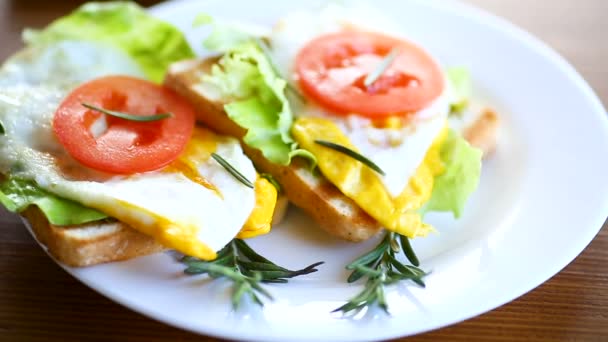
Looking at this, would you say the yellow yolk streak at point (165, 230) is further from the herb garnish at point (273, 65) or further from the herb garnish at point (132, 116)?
the herb garnish at point (273, 65)

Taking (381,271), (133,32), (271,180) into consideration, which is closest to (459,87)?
(271,180)

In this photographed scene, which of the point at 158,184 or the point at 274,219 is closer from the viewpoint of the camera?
the point at 158,184

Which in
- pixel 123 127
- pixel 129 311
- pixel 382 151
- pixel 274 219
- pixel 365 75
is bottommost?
pixel 129 311

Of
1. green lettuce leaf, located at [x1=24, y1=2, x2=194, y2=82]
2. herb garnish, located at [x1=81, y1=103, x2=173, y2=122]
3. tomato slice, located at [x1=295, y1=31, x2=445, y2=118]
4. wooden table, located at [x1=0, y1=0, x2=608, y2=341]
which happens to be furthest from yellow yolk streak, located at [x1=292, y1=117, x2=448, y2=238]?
green lettuce leaf, located at [x1=24, y1=2, x2=194, y2=82]

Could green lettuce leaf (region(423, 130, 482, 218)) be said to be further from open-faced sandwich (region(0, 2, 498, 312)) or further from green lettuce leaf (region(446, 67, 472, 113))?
green lettuce leaf (region(446, 67, 472, 113))

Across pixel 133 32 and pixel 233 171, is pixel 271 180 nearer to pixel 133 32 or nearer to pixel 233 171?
pixel 233 171

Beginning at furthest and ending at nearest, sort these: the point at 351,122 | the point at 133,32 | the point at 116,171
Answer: the point at 133,32, the point at 351,122, the point at 116,171

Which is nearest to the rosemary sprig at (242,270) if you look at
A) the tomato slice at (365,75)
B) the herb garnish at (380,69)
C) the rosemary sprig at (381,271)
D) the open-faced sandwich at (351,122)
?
the rosemary sprig at (381,271)

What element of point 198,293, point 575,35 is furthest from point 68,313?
point 575,35
